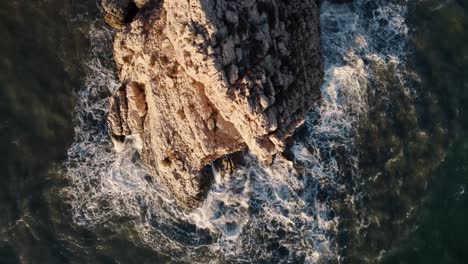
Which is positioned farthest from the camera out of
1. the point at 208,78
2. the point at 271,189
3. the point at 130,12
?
the point at 271,189

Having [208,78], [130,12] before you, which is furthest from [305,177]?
[130,12]

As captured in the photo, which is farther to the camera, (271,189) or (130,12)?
(271,189)

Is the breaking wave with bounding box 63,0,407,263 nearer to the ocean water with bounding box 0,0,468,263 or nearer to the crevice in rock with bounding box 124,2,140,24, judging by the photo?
the ocean water with bounding box 0,0,468,263

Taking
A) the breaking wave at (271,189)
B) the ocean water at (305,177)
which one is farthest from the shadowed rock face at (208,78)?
the ocean water at (305,177)

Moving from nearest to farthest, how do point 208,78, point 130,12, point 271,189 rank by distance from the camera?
1. point 208,78
2. point 130,12
3. point 271,189

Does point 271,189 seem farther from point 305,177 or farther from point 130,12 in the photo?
point 130,12

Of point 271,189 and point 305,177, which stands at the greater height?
point 305,177

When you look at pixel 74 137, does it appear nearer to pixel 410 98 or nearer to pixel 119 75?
pixel 119 75

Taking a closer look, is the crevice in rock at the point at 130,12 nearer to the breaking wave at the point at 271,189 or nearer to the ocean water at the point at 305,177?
the ocean water at the point at 305,177
